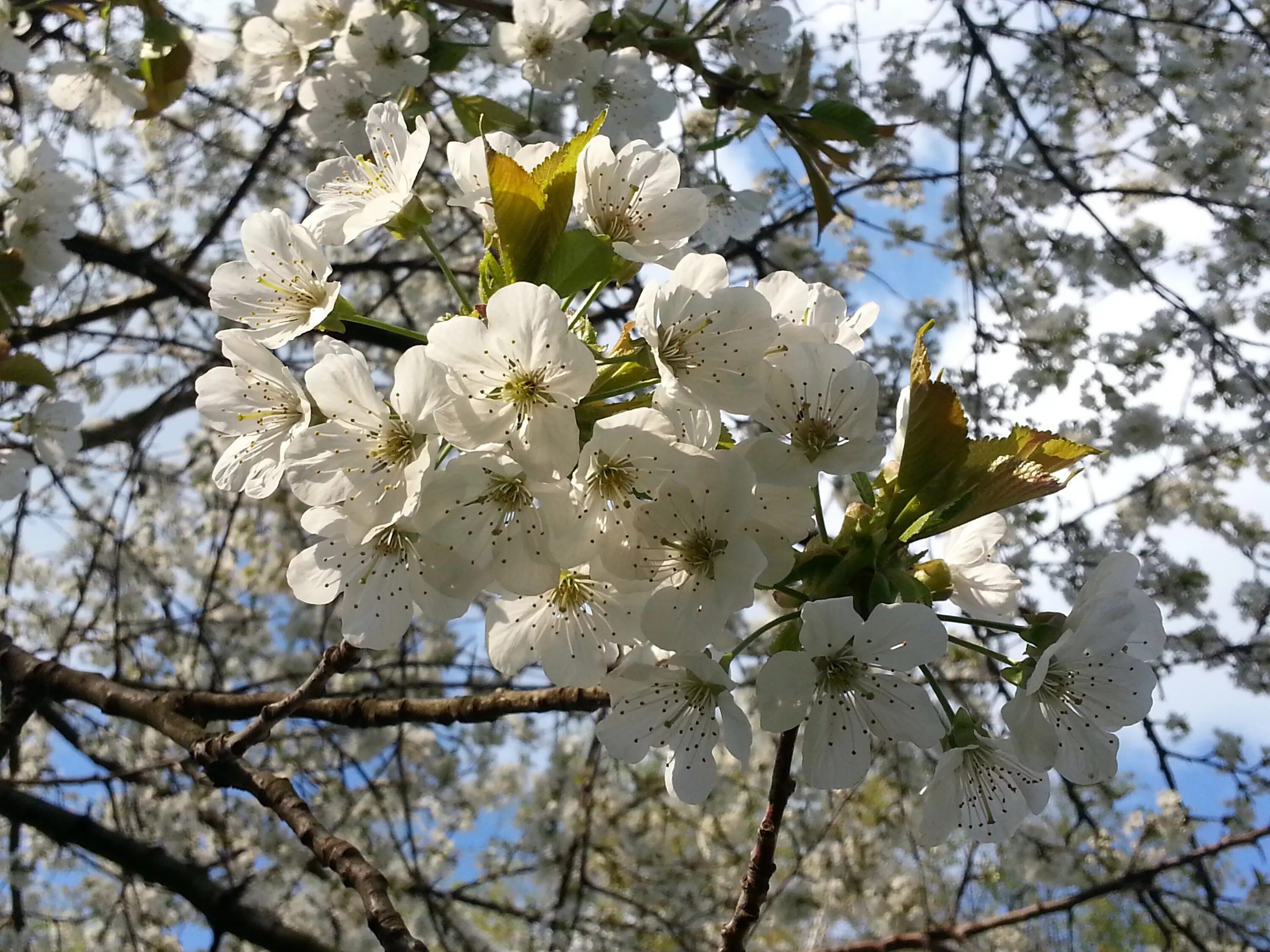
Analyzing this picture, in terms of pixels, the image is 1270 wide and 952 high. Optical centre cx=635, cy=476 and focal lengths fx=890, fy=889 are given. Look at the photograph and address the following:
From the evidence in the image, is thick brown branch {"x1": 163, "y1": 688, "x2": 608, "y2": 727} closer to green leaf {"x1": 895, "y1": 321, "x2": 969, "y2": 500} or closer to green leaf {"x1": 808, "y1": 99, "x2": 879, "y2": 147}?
green leaf {"x1": 895, "y1": 321, "x2": 969, "y2": 500}

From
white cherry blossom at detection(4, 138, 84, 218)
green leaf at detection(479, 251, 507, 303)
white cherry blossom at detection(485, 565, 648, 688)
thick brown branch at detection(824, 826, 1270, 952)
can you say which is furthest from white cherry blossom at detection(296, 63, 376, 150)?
thick brown branch at detection(824, 826, 1270, 952)

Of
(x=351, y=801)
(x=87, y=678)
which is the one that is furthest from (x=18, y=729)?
(x=351, y=801)

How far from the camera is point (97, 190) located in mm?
4410

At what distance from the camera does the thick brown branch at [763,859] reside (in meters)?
1.21

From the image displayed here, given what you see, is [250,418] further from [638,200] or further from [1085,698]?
[1085,698]

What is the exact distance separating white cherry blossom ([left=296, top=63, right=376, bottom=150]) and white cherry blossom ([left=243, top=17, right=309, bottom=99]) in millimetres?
123

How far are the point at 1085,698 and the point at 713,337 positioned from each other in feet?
2.11

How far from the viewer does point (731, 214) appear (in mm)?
2578

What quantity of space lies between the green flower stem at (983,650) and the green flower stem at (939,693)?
5 cm

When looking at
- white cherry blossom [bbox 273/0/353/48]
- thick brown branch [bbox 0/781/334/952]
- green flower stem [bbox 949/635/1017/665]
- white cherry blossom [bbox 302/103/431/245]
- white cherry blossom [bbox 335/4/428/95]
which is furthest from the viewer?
white cherry blossom [bbox 273/0/353/48]

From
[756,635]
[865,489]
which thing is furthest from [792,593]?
[865,489]

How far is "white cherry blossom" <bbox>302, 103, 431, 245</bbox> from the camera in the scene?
49.8 inches

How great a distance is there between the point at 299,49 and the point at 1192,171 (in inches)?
191

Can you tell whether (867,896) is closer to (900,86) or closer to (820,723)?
(900,86)
